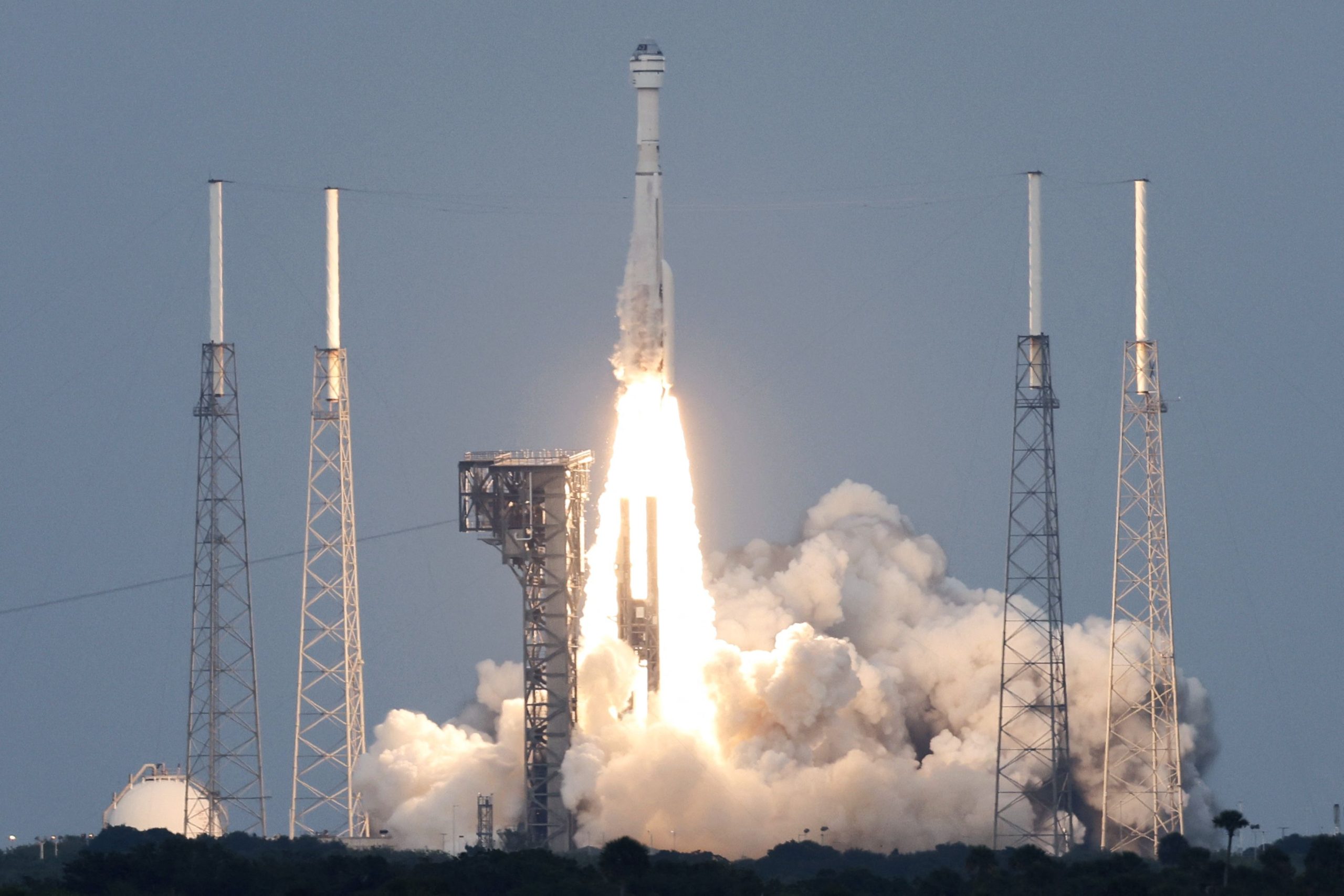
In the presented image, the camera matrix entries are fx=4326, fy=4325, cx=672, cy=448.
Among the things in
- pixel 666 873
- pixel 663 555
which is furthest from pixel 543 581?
pixel 666 873

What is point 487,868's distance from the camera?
4156 inches

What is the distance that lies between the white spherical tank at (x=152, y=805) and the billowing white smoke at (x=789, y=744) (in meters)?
5.93

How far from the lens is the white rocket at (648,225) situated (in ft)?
366

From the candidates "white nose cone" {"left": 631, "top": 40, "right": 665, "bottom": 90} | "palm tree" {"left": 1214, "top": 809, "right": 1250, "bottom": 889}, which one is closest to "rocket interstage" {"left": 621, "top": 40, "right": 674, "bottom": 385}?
"white nose cone" {"left": 631, "top": 40, "right": 665, "bottom": 90}

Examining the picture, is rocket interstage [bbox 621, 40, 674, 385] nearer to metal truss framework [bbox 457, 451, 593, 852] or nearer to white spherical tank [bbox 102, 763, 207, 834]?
metal truss framework [bbox 457, 451, 593, 852]

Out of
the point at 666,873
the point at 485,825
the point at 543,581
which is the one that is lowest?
the point at 666,873

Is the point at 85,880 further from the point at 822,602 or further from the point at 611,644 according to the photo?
the point at 822,602

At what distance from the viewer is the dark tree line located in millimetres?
101625

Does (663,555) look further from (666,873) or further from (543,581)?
(666,873)

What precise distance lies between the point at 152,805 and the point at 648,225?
21.4 metres

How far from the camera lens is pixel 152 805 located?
11762cm

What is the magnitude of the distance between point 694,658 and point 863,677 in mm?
5816

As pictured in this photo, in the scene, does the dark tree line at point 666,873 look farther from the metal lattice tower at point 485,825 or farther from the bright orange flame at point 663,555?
the bright orange flame at point 663,555

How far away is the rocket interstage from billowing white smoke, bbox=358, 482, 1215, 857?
775 cm
